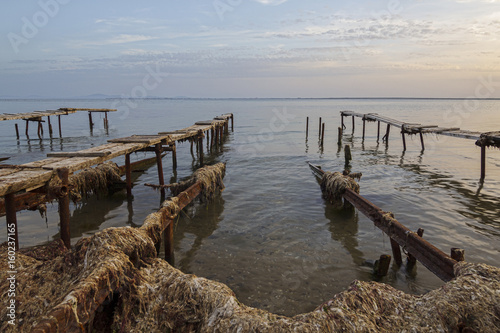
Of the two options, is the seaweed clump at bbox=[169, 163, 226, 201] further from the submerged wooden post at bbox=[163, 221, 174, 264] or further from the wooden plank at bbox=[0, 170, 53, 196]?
the wooden plank at bbox=[0, 170, 53, 196]

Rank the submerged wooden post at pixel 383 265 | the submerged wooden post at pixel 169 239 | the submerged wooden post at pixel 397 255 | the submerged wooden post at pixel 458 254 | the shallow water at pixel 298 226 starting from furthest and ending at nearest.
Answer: the submerged wooden post at pixel 397 255 → the submerged wooden post at pixel 169 239 → the shallow water at pixel 298 226 → the submerged wooden post at pixel 383 265 → the submerged wooden post at pixel 458 254

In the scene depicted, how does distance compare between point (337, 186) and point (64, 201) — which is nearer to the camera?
point (64, 201)

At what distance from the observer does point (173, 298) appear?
10.8 feet

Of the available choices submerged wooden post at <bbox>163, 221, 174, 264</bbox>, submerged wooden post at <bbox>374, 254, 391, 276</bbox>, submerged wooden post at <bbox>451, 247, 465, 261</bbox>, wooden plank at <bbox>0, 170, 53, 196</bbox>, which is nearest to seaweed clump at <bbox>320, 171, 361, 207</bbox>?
submerged wooden post at <bbox>374, 254, 391, 276</bbox>

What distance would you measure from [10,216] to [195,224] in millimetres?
4502

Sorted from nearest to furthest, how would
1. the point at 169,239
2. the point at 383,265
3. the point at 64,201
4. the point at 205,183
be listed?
1. the point at 64,201
2. the point at 383,265
3. the point at 169,239
4. the point at 205,183

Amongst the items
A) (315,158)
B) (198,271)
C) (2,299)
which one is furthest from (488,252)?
(315,158)

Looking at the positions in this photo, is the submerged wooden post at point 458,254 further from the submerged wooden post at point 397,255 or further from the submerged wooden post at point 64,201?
the submerged wooden post at point 64,201

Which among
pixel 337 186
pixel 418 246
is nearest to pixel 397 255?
pixel 418 246

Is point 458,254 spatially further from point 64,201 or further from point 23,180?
point 23,180

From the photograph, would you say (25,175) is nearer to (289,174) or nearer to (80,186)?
(80,186)

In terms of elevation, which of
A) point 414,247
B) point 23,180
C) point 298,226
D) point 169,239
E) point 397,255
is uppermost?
point 23,180

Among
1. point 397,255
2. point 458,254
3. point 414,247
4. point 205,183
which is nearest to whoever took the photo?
point 458,254

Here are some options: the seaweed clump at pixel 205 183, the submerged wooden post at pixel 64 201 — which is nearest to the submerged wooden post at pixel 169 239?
the submerged wooden post at pixel 64 201
